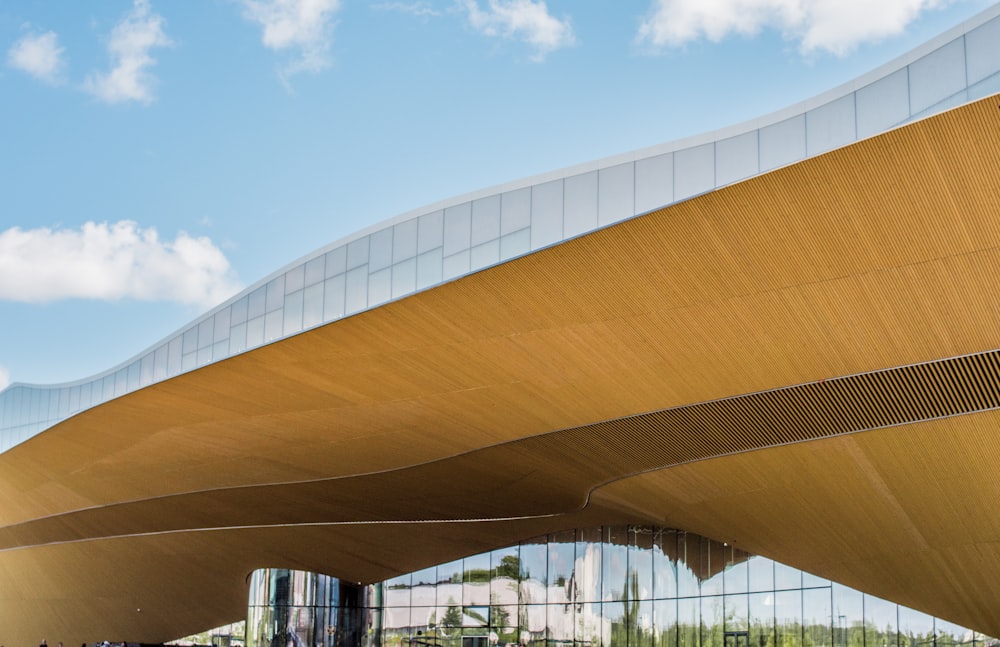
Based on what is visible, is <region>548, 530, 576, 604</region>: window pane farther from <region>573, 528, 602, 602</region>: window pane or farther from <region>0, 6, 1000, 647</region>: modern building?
<region>573, 528, 602, 602</region>: window pane

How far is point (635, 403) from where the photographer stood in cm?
1622

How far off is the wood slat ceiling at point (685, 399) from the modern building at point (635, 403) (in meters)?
0.05

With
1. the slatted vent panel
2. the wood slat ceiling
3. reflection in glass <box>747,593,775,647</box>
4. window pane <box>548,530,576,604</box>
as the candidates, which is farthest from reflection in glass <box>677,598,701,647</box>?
the slatted vent panel

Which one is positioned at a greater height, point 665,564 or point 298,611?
point 665,564

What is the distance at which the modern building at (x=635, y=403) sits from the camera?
10680 mm

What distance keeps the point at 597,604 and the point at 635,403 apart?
14991mm

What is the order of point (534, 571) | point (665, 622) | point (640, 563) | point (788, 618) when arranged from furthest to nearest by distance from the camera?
point (534, 571)
point (640, 563)
point (665, 622)
point (788, 618)

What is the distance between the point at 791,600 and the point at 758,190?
16828mm

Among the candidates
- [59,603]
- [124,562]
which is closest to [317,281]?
[124,562]

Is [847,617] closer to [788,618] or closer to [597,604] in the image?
[788,618]

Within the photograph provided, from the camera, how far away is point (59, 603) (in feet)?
126

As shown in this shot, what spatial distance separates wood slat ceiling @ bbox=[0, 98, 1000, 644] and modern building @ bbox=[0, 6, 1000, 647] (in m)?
0.05

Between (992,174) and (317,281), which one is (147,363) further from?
(992,174)

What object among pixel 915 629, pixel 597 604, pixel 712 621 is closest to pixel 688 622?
pixel 712 621
